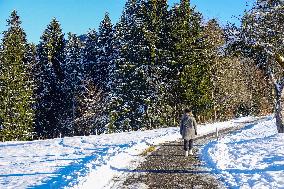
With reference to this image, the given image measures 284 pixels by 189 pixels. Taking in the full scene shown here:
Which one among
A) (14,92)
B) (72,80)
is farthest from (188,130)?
(72,80)

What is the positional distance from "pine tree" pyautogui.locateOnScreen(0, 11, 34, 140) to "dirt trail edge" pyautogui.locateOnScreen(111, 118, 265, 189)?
3227cm

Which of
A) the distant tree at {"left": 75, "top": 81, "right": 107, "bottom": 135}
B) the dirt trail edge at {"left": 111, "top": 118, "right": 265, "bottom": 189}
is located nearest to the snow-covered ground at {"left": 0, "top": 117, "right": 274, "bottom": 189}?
the dirt trail edge at {"left": 111, "top": 118, "right": 265, "bottom": 189}

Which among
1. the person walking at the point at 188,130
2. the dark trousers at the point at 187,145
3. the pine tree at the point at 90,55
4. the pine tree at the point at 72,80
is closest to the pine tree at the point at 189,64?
the pine tree at the point at 90,55

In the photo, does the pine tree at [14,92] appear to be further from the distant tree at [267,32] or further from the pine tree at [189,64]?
the distant tree at [267,32]

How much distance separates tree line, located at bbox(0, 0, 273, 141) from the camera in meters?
51.3

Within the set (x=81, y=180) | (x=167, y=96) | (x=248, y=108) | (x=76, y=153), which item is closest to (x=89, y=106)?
(x=167, y=96)

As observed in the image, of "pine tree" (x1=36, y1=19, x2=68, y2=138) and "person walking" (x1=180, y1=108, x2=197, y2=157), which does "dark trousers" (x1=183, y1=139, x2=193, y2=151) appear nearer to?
"person walking" (x1=180, y1=108, x2=197, y2=157)

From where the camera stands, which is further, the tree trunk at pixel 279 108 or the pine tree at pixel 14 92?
the pine tree at pixel 14 92

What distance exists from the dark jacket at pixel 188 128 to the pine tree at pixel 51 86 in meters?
40.7

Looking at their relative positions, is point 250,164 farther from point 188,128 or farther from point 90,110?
point 90,110

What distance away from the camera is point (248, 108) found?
66.4 metres

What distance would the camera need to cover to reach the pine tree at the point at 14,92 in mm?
49156

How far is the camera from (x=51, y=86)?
195 feet

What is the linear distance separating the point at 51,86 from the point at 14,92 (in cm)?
939
